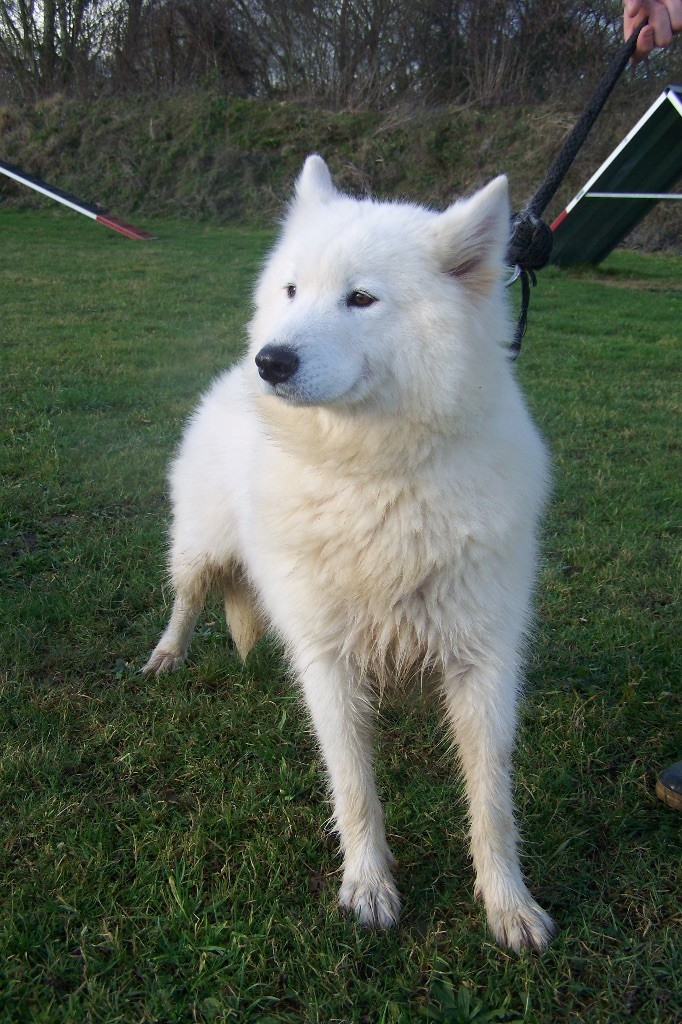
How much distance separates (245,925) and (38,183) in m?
14.9

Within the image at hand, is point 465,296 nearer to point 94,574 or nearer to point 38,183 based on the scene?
point 94,574

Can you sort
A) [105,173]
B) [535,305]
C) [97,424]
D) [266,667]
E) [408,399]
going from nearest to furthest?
[408,399] → [266,667] → [97,424] → [535,305] → [105,173]

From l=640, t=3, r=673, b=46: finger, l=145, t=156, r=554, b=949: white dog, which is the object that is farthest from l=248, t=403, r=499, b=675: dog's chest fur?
l=640, t=3, r=673, b=46: finger

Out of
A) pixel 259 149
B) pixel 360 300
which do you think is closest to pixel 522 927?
pixel 360 300

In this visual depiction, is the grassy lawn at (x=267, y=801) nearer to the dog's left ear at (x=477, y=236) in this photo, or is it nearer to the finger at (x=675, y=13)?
the dog's left ear at (x=477, y=236)

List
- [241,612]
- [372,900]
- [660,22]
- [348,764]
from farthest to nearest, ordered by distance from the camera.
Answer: [241,612] < [660,22] < [348,764] < [372,900]

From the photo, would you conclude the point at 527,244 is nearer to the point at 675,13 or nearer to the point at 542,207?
the point at 542,207

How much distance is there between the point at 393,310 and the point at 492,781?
129 centimetres

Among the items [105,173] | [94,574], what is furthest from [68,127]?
[94,574]

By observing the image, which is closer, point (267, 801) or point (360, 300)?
point (360, 300)

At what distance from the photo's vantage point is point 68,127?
17.8m

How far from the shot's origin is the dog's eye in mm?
2010

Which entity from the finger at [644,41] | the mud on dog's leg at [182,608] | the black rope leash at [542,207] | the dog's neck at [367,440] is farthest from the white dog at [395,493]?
the finger at [644,41]

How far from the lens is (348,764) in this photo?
2.24 metres
